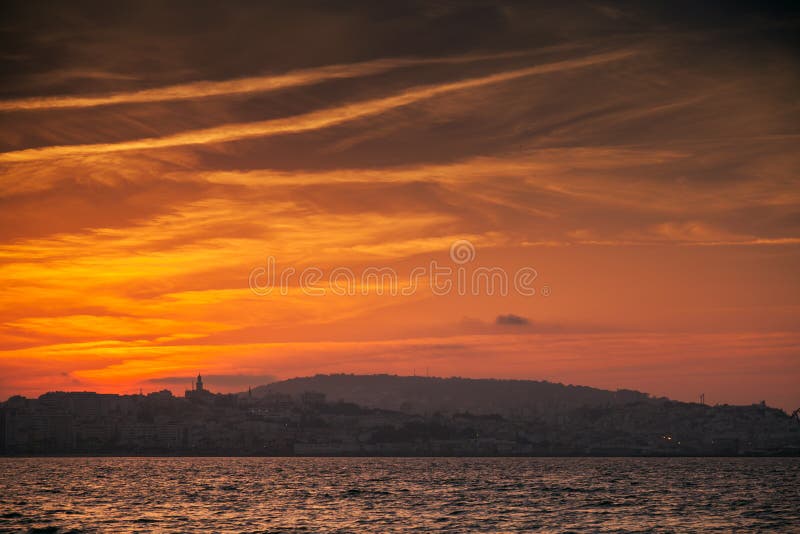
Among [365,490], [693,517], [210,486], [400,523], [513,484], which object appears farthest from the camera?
[513,484]

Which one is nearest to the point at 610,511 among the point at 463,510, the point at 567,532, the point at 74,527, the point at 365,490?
the point at 463,510

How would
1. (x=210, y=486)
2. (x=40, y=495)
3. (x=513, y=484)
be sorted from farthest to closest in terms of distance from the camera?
(x=513, y=484) < (x=210, y=486) < (x=40, y=495)

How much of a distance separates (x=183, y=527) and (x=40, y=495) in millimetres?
55251

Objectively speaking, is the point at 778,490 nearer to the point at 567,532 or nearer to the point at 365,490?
the point at 365,490

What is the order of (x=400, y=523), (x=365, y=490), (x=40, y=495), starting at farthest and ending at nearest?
(x=365, y=490), (x=40, y=495), (x=400, y=523)

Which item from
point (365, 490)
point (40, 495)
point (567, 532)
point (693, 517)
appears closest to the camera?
point (567, 532)

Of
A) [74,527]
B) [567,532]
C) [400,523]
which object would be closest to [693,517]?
[567,532]

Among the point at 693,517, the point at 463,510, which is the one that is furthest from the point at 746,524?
the point at 463,510

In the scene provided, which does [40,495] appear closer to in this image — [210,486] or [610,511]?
[210,486]

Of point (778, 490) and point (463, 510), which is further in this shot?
point (778, 490)

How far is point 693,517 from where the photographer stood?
4092 inches

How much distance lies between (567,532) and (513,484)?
275 ft

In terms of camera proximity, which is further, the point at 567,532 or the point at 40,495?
the point at 40,495

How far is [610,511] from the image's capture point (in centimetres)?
11044
